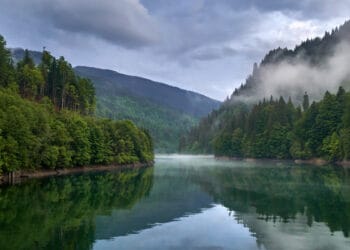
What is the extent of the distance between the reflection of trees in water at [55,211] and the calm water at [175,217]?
A: 6 cm

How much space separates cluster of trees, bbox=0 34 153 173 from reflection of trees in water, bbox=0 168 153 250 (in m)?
11.1

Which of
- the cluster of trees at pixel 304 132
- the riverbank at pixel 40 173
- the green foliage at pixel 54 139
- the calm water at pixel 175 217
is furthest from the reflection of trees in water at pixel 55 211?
the cluster of trees at pixel 304 132

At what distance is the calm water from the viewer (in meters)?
28.4

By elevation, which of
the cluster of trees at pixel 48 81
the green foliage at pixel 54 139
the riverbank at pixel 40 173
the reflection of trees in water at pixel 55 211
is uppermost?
the cluster of trees at pixel 48 81

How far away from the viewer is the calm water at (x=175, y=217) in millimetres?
28391

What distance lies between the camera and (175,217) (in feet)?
128

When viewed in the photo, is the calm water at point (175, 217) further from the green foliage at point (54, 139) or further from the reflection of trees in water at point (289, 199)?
the green foliage at point (54, 139)

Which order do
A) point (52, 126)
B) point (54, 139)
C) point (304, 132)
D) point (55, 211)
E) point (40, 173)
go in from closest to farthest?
point (55, 211) → point (40, 173) → point (54, 139) → point (52, 126) → point (304, 132)

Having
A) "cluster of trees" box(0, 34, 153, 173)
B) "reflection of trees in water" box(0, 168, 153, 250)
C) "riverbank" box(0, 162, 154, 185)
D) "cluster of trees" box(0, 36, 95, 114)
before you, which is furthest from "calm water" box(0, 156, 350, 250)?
"cluster of trees" box(0, 36, 95, 114)

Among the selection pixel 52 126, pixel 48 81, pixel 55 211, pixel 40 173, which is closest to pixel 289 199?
pixel 55 211

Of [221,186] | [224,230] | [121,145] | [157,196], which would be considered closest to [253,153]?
[121,145]

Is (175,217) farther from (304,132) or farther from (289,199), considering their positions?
(304,132)

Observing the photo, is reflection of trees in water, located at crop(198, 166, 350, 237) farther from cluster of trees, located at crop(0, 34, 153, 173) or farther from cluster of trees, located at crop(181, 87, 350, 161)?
A: cluster of trees, located at crop(181, 87, 350, 161)

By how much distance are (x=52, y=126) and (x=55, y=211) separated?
51.8 meters
